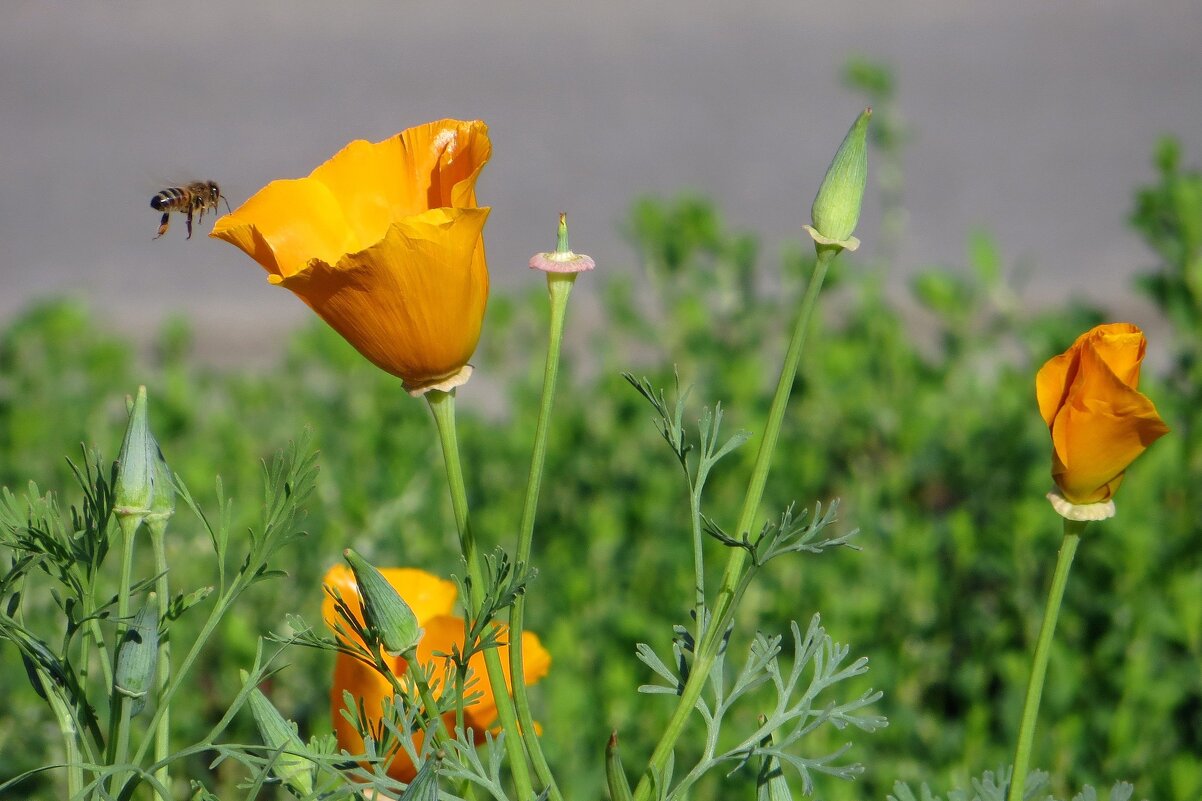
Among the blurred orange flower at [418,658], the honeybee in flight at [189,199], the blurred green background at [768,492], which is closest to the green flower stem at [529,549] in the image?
the blurred orange flower at [418,658]

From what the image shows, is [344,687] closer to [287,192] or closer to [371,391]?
[287,192]

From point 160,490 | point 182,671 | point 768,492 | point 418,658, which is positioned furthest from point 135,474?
point 768,492

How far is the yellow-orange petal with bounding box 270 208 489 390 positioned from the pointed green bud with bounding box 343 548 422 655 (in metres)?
0.13

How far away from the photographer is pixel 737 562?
764 mm

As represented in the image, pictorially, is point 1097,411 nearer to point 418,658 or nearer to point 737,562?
point 737,562

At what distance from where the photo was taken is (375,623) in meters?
0.75

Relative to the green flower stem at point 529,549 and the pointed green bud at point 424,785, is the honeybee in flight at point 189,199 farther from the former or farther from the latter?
the pointed green bud at point 424,785

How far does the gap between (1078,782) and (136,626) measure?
148 cm

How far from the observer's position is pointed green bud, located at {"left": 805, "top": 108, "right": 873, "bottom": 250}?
76cm

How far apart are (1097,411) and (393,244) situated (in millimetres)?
408

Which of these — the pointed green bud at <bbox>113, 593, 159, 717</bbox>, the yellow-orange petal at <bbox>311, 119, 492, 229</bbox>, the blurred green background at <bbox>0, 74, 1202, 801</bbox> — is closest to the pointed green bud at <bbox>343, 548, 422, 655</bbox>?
the pointed green bud at <bbox>113, 593, 159, 717</bbox>

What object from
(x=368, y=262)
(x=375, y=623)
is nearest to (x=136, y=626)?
(x=375, y=623)

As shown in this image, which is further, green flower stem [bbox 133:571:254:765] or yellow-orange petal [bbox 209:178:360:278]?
yellow-orange petal [bbox 209:178:360:278]

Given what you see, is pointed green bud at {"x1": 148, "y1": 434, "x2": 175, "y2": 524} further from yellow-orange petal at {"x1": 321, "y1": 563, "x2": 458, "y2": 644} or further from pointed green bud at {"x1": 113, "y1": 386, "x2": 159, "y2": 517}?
yellow-orange petal at {"x1": 321, "y1": 563, "x2": 458, "y2": 644}
